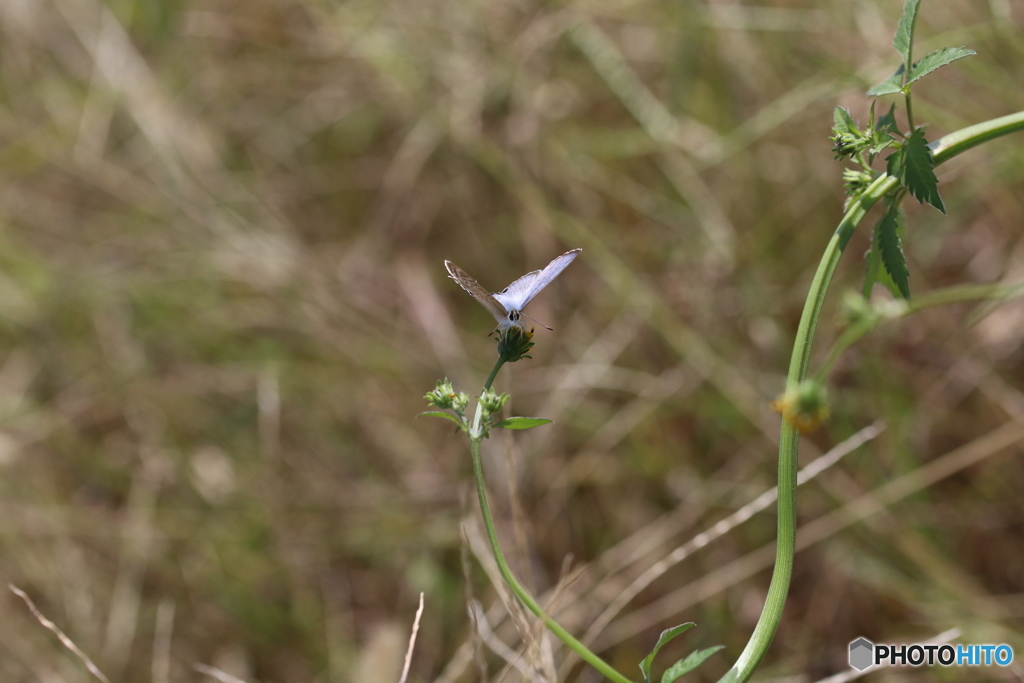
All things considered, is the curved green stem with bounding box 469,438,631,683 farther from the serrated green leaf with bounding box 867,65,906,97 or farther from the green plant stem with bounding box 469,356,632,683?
the serrated green leaf with bounding box 867,65,906,97

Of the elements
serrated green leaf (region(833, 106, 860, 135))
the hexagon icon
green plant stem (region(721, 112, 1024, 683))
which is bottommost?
green plant stem (region(721, 112, 1024, 683))

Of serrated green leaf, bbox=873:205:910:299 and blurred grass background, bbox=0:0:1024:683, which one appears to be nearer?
serrated green leaf, bbox=873:205:910:299

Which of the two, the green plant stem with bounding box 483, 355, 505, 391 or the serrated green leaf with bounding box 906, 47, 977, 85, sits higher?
the serrated green leaf with bounding box 906, 47, 977, 85

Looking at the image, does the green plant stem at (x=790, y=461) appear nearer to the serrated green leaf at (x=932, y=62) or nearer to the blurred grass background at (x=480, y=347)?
the serrated green leaf at (x=932, y=62)

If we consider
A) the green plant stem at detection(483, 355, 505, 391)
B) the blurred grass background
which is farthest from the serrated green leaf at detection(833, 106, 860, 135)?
the blurred grass background

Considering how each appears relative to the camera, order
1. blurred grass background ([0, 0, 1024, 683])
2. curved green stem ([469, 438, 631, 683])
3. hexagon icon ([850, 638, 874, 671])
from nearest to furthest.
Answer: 1. curved green stem ([469, 438, 631, 683])
2. hexagon icon ([850, 638, 874, 671])
3. blurred grass background ([0, 0, 1024, 683])

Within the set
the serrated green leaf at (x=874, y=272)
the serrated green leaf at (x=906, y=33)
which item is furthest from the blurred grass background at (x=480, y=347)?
the serrated green leaf at (x=874, y=272)

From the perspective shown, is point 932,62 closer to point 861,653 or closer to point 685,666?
point 685,666

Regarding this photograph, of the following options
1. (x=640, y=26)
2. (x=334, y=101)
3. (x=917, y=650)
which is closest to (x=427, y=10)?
(x=334, y=101)
